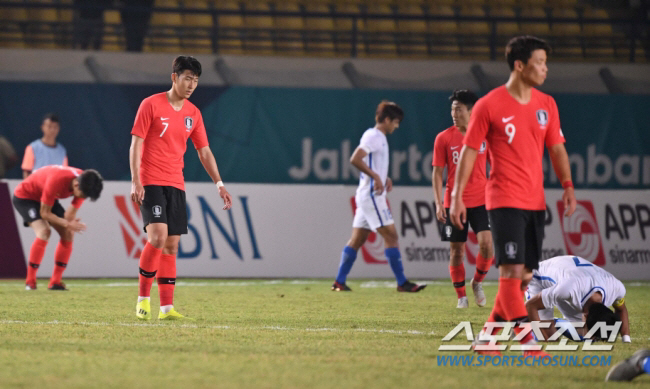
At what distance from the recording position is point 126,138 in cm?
1508

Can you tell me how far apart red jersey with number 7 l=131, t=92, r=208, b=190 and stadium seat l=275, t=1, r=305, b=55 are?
10.1 m

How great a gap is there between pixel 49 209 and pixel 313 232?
433cm

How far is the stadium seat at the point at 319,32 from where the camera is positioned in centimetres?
1794

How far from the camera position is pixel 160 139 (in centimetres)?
754

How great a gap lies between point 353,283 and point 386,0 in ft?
28.1

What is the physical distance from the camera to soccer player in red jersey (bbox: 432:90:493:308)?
9086mm

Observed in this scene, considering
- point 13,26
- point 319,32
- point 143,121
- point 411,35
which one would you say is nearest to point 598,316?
point 143,121

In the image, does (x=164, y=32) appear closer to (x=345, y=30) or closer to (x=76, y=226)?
(x=345, y=30)

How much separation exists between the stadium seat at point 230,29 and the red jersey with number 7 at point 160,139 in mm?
9810

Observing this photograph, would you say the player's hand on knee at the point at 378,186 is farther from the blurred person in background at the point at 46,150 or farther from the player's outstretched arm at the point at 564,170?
the player's outstretched arm at the point at 564,170

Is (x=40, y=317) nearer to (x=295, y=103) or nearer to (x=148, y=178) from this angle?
(x=148, y=178)

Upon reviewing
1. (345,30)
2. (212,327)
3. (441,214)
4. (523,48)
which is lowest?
(212,327)

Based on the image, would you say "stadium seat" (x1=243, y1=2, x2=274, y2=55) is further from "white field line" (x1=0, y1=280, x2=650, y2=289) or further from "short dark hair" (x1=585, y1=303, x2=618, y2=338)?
"short dark hair" (x1=585, y1=303, x2=618, y2=338)

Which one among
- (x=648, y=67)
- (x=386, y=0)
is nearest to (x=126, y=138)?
(x=386, y=0)
